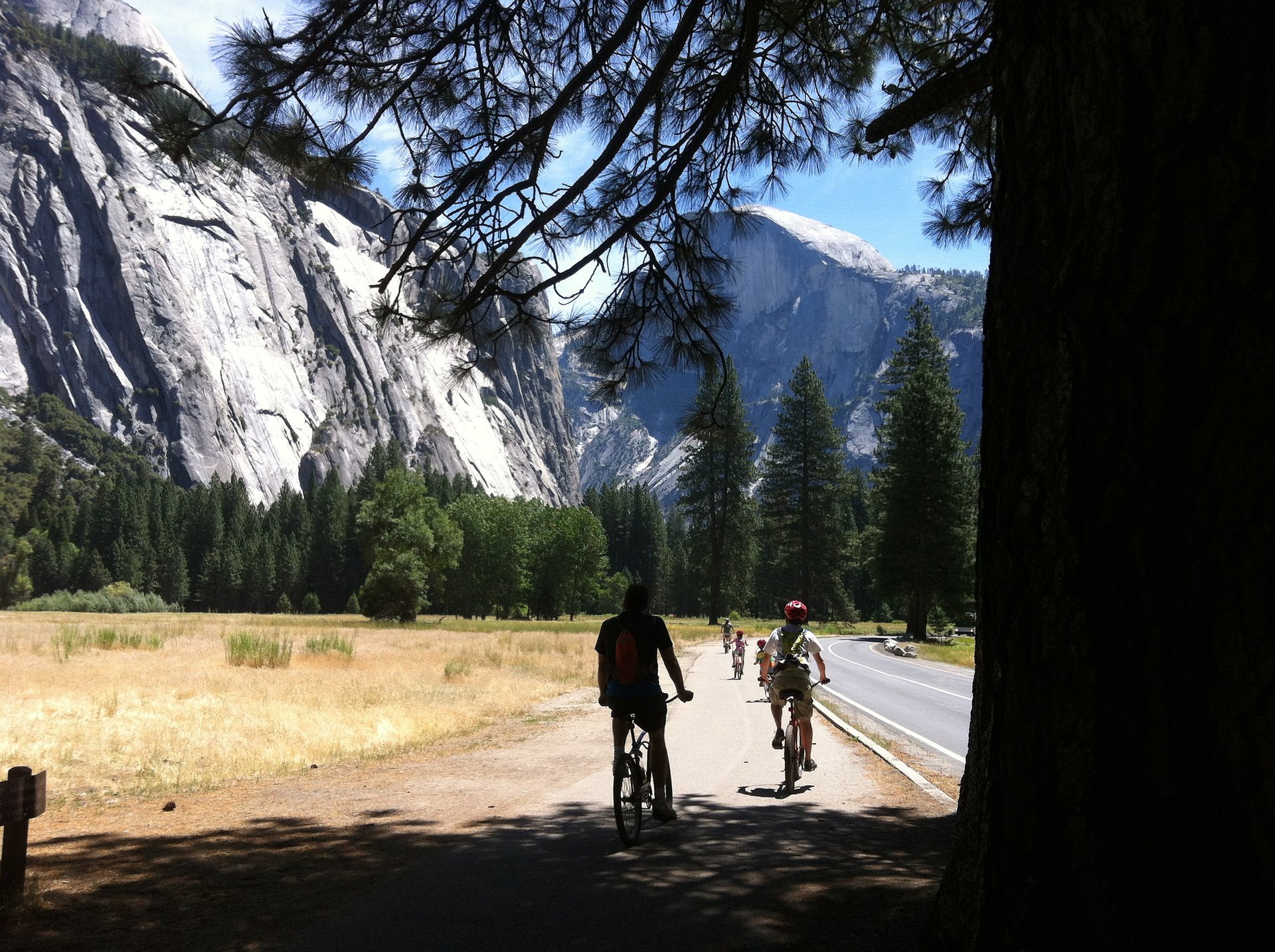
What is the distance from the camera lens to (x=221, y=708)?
12.7m

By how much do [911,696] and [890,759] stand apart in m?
8.74

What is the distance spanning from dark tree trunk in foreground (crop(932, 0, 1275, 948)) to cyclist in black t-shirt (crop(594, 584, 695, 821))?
129 inches

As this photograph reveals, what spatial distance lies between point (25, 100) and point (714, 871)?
157394mm

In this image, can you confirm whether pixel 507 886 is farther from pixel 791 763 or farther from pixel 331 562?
pixel 331 562

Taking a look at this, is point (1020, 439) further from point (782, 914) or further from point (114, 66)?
point (114, 66)

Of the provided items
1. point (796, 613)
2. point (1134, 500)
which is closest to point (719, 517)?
point (796, 613)

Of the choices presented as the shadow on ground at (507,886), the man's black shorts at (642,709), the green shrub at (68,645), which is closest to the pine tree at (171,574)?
the green shrub at (68,645)

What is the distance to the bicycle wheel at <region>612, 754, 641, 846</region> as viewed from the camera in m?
5.92

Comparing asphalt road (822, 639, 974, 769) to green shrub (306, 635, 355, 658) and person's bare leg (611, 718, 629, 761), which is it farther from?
green shrub (306, 635, 355, 658)

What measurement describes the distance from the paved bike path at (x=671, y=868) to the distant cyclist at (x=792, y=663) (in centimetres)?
73

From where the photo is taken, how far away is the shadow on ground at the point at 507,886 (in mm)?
4230

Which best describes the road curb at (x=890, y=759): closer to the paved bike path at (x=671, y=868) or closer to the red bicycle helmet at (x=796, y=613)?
the paved bike path at (x=671, y=868)

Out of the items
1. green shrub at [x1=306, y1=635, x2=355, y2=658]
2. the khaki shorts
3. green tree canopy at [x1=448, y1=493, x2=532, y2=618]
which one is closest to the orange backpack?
the khaki shorts

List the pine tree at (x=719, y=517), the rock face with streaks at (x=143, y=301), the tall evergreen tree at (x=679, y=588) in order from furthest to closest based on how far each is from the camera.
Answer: the rock face with streaks at (x=143, y=301)
the tall evergreen tree at (x=679, y=588)
the pine tree at (x=719, y=517)
